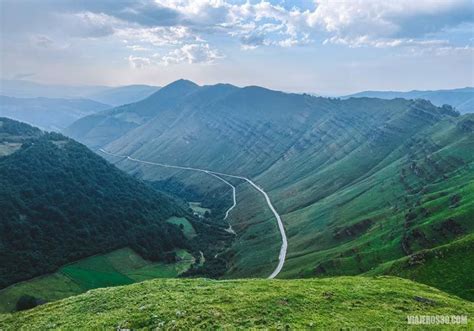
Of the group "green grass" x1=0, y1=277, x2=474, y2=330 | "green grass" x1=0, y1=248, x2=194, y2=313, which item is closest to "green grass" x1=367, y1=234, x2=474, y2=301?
"green grass" x1=0, y1=277, x2=474, y2=330

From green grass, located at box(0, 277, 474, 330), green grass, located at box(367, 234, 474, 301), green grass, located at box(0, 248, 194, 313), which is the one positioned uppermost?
green grass, located at box(0, 277, 474, 330)

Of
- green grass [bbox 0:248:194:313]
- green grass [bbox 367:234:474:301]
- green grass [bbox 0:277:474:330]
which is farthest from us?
green grass [bbox 0:248:194:313]

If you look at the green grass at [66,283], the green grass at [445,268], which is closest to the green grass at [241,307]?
the green grass at [445,268]

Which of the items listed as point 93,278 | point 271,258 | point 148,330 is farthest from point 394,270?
point 93,278

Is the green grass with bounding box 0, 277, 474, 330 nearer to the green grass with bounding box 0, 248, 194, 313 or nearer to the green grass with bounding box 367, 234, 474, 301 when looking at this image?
the green grass with bounding box 367, 234, 474, 301

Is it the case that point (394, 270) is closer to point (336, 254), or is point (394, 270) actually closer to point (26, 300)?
point (336, 254)

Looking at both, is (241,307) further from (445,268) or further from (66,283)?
(66,283)

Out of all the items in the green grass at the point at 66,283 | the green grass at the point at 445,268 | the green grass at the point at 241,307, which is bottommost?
the green grass at the point at 66,283

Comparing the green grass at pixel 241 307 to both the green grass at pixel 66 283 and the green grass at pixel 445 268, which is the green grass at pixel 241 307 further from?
the green grass at pixel 66 283

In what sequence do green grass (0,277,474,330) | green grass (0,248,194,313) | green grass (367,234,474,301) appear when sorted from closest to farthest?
green grass (0,277,474,330), green grass (367,234,474,301), green grass (0,248,194,313)
